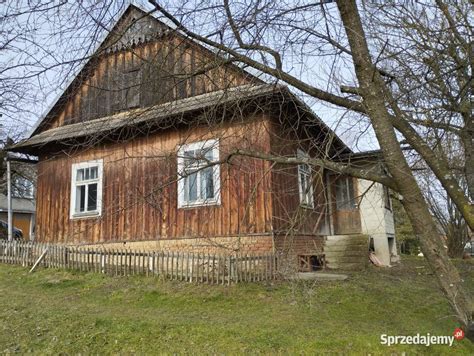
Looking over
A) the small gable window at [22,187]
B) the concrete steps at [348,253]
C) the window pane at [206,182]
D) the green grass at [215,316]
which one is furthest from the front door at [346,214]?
the small gable window at [22,187]

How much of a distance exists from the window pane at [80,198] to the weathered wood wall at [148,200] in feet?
1.18

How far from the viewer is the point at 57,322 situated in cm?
646

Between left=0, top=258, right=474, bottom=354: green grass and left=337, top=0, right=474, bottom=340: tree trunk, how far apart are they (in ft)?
2.04

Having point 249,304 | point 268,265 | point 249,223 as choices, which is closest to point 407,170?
point 249,304

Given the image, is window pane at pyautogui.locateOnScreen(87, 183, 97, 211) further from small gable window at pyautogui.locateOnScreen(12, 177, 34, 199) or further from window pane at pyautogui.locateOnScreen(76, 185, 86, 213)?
small gable window at pyautogui.locateOnScreen(12, 177, 34, 199)

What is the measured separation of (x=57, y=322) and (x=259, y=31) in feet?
17.5

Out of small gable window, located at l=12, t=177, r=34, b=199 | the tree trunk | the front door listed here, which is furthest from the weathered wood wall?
Answer: small gable window, located at l=12, t=177, r=34, b=199

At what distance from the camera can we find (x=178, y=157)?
4.98 meters

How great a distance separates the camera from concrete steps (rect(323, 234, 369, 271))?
12.0 m

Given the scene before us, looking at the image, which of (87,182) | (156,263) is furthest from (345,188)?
(87,182)

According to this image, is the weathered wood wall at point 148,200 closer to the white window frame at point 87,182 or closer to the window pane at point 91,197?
the white window frame at point 87,182

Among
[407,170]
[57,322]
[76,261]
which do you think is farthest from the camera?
[76,261]

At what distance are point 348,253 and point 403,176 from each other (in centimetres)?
883

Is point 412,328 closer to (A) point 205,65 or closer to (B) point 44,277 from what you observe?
(A) point 205,65
